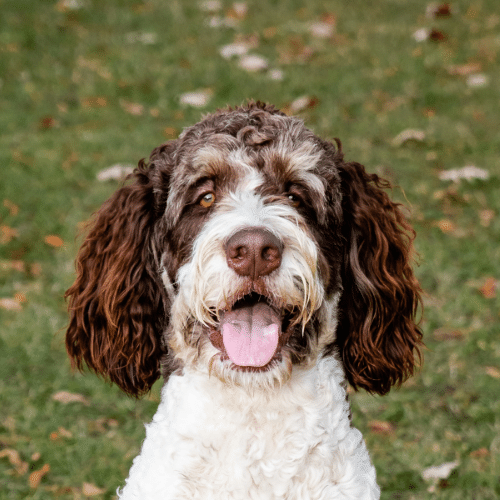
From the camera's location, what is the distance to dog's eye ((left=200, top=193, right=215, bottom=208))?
2.98m

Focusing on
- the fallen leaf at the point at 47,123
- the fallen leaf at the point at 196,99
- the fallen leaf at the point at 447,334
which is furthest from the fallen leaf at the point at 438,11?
the fallen leaf at the point at 447,334

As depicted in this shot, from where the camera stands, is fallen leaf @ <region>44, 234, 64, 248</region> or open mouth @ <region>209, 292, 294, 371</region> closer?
open mouth @ <region>209, 292, 294, 371</region>

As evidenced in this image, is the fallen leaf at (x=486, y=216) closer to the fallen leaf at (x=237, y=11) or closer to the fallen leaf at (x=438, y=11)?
the fallen leaf at (x=438, y=11)

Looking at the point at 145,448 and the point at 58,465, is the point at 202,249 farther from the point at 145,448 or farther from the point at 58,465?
the point at 58,465

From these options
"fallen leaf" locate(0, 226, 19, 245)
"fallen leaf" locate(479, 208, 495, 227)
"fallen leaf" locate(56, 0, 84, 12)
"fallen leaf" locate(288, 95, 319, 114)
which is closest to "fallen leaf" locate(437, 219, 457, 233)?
"fallen leaf" locate(479, 208, 495, 227)

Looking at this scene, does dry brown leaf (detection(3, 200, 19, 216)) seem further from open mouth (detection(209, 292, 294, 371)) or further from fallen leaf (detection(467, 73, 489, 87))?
fallen leaf (detection(467, 73, 489, 87))

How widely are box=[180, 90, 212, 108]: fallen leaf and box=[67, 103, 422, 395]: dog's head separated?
5.08 metres

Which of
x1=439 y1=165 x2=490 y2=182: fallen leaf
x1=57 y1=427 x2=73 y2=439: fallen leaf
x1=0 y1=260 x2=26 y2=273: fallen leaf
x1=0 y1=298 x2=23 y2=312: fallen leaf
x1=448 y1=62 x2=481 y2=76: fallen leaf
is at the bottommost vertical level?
x1=448 y1=62 x2=481 y2=76: fallen leaf

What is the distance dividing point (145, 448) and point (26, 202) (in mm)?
4373

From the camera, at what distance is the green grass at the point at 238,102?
457 centimetres

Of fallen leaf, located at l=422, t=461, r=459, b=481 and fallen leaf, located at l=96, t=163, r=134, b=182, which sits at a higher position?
fallen leaf, located at l=422, t=461, r=459, b=481

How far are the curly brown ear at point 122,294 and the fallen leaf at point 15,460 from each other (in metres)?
1.31

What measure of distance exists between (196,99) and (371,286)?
18.1 ft

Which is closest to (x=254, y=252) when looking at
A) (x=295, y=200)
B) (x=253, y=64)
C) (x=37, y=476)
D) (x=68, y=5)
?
(x=295, y=200)
